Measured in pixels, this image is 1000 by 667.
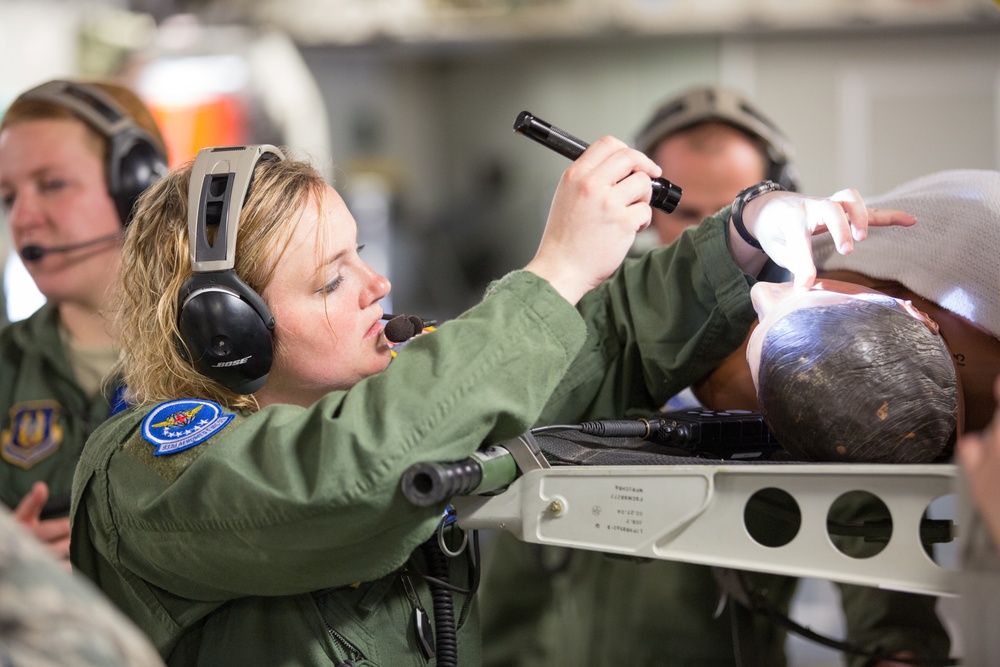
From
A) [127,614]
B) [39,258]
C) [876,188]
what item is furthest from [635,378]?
[876,188]

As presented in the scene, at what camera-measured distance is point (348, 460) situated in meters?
0.91

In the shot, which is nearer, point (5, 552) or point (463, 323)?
point (5, 552)

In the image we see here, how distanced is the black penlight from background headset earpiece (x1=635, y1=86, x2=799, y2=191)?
3.25ft

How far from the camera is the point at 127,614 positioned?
1114 mm

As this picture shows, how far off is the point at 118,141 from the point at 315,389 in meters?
0.89

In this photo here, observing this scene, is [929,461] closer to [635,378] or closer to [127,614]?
[635,378]

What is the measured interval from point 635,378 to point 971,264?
18.2 inches

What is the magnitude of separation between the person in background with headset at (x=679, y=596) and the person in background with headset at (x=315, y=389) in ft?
1.11

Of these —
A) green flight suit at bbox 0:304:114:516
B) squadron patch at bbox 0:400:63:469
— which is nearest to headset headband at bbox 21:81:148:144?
green flight suit at bbox 0:304:114:516

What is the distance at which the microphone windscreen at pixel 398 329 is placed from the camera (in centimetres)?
116

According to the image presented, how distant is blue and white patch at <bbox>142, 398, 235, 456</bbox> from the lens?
3.34 ft

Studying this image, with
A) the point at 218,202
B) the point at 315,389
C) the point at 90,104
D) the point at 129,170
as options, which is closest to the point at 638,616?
the point at 315,389

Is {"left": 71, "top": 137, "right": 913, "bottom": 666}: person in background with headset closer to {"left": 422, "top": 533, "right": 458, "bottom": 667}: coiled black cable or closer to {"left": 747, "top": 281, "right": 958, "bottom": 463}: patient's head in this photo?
{"left": 422, "top": 533, "right": 458, "bottom": 667}: coiled black cable

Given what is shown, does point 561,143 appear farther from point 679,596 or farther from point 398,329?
point 679,596
